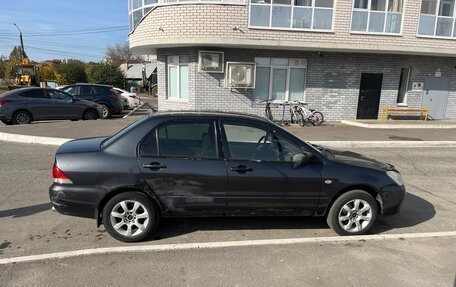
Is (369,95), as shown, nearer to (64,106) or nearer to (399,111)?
(399,111)

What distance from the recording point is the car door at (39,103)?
42.6ft

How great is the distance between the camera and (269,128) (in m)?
4.18

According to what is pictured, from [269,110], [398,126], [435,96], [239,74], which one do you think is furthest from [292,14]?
[435,96]

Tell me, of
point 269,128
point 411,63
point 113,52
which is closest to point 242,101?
point 411,63

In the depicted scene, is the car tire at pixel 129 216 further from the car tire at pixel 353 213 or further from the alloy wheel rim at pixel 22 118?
the alloy wheel rim at pixel 22 118

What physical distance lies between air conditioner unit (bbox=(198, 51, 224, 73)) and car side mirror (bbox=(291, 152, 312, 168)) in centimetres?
1043

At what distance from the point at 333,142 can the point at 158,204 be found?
786 cm

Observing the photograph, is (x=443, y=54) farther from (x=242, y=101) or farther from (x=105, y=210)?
(x=105, y=210)

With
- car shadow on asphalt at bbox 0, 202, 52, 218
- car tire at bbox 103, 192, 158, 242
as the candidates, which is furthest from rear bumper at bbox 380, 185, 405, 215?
car shadow on asphalt at bbox 0, 202, 52, 218

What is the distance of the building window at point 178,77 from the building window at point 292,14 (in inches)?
135

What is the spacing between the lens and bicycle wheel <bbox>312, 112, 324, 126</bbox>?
47.2 ft

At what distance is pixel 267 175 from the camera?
4000 millimetres

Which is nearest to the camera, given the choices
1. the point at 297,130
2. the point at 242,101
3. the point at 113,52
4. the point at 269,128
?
the point at 269,128

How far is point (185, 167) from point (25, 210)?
8.77 ft
